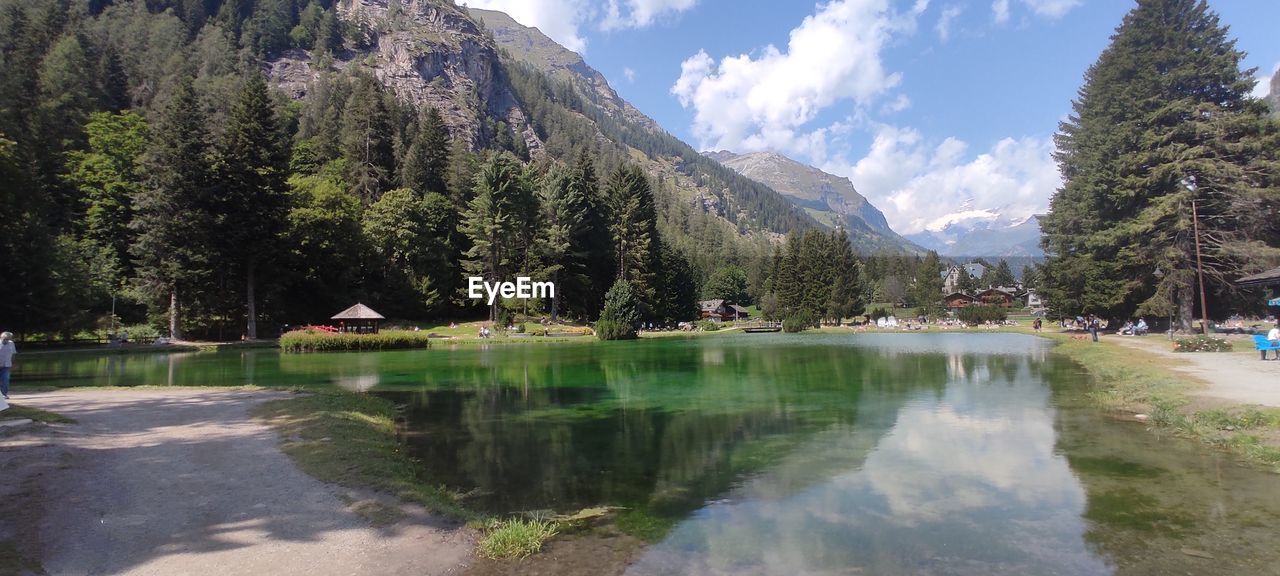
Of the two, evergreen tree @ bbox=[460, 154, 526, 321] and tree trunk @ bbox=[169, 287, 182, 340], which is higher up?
evergreen tree @ bbox=[460, 154, 526, 321]

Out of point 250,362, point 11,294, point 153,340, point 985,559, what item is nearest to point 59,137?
point 153,340

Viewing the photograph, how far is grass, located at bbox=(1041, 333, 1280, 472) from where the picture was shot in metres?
10.2

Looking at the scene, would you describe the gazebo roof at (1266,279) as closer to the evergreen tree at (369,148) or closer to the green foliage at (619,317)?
the green foliage at (619,317)

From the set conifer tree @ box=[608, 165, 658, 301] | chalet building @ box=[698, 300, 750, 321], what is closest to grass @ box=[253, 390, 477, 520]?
conifer tree @ box=[608, 165, 658, 301]

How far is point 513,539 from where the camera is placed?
6.03 meters

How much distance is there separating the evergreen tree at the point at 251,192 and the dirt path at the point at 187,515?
38.4 m

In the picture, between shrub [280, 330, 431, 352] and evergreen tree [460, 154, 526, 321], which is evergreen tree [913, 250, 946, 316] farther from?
shrub [280, 330, 431, 352]

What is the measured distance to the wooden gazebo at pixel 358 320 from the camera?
44.8 meters

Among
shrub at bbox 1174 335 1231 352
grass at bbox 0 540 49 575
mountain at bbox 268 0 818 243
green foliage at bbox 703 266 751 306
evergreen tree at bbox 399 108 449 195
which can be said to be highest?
mountain at bbox 268 0 818 243

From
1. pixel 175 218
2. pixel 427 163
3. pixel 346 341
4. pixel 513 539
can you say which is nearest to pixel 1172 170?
pixel 513 539

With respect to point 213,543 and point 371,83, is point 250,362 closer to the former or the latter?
point 213,543

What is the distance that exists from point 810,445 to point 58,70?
86342 mm

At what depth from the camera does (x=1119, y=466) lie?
9695 mm

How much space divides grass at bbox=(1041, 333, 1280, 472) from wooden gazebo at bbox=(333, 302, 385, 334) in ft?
141
